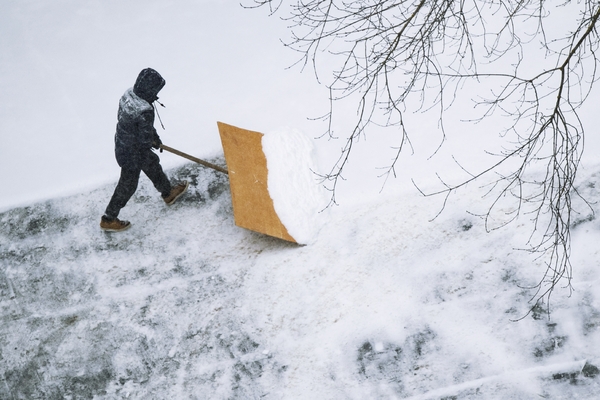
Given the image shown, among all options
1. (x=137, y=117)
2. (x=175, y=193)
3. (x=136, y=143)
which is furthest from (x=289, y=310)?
(x=137, y=117)

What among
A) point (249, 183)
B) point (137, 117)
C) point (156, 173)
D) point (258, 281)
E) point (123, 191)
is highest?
point (137, 117)

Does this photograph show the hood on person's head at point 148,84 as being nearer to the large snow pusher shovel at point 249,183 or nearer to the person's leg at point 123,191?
the large snow pusher shovel at point 249,183

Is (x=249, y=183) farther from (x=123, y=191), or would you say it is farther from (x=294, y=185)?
(x=123, y=191)

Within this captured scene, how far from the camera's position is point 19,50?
6309 mm

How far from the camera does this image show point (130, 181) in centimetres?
446

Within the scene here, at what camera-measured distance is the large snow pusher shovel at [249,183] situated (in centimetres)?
441

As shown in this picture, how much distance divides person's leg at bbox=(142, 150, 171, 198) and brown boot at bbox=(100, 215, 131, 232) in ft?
1.48

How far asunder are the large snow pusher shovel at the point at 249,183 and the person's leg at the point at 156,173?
0.25 metres

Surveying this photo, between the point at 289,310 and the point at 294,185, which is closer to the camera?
the point at 289,310

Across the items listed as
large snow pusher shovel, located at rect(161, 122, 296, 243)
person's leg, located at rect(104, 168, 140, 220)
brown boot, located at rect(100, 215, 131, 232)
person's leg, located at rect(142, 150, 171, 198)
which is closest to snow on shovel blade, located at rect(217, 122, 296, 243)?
large snow pusher shovel, located at rect(161, 122, 296, 243)

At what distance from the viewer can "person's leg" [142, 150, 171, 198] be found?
4500 mm

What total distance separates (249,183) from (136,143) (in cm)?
100

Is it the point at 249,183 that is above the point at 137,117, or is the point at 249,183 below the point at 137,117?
below

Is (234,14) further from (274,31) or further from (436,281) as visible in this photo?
(436,281)
